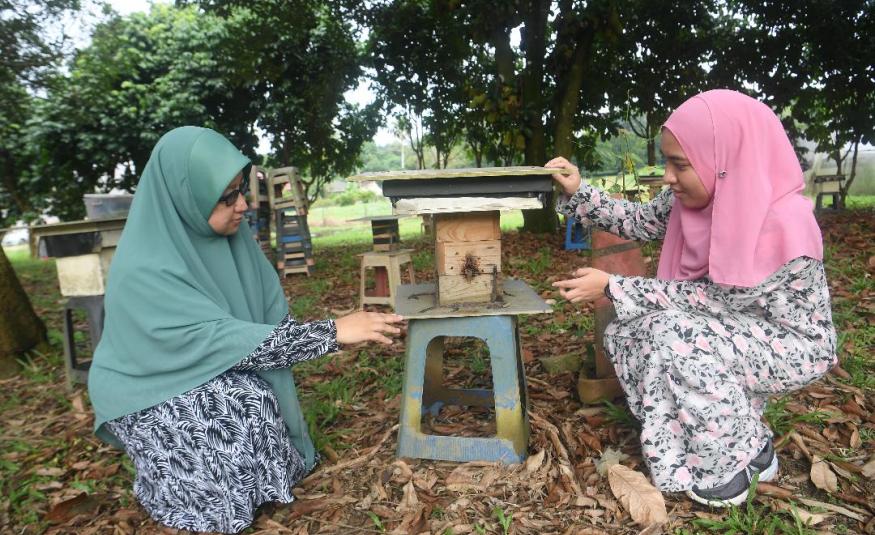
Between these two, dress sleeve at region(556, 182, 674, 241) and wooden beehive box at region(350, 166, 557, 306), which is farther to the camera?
dress sleeve at region(556, 182, 674, 241)

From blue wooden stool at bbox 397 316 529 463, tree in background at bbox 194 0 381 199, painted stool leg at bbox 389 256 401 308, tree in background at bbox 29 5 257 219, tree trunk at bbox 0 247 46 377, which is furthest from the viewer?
tree in background at bbox 29 5 257 219

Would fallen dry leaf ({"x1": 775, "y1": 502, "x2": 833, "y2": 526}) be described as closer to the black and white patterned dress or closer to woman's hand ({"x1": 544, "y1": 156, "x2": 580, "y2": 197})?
woman's hand ({"x1": 544, "y1": 156, "x2": 580, "y2": 197})

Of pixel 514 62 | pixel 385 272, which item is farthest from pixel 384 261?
pixel 514 62

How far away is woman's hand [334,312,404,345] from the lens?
7.57 feet

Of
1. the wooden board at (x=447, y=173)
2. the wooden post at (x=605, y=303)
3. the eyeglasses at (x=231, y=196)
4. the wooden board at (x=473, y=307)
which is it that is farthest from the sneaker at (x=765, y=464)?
the eyeglasses at (x=231, y=196)

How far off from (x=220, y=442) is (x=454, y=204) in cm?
134

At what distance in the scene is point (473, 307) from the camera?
2.58 m

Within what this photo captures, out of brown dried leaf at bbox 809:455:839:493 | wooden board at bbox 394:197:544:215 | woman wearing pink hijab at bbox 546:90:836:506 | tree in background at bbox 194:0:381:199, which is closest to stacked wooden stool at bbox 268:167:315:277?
tree in background at bbox 194:0:381:199

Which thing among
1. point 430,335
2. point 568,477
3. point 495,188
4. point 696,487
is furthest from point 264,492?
point 696,487

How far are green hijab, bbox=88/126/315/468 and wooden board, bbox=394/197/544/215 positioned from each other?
2.31ft

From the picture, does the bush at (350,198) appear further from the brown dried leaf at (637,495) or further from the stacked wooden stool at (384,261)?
the brown dried leaf at (637,495)

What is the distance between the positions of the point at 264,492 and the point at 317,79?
11517 mm

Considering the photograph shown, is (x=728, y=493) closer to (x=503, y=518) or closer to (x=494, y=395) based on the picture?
(x=503, y=518)

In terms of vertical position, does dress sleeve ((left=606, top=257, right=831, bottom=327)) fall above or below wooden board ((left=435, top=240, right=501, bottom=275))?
below
